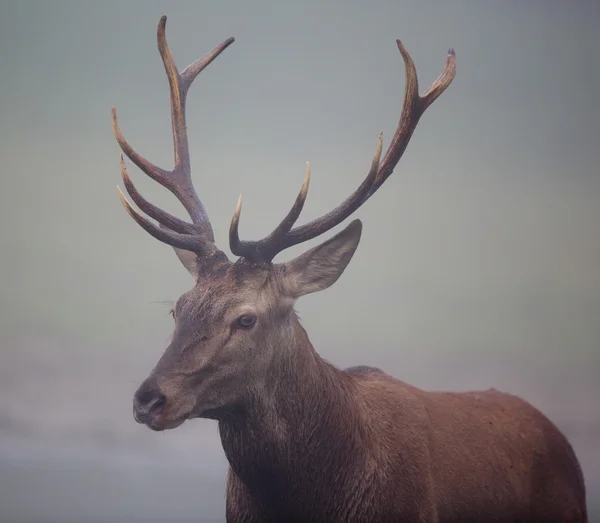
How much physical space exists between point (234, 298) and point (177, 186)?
901mm

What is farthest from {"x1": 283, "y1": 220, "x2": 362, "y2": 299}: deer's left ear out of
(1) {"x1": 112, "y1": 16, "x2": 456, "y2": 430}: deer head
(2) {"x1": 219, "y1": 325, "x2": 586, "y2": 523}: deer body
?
(2) {"x1": 219, "y1": 325, "x2": 586, "y2": 523}: deer body

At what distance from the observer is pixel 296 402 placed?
3.19m

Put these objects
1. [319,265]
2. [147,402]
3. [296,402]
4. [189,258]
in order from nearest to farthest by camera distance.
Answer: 1. [147,402]
2. [296,402]
3. [319,265]
4. [189,258]

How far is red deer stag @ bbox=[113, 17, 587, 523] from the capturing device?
118 inches

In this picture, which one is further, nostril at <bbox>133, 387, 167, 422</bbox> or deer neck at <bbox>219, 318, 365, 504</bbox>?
deer neck at <bbox>219, 318, 365, 504</bbox>

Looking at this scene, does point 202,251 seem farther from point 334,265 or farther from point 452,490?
point 452,490

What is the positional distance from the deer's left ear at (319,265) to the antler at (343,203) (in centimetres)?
8

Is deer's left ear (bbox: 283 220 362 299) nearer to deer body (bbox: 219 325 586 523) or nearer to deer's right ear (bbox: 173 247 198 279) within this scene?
deer body (bbox: 219 325 586 523)

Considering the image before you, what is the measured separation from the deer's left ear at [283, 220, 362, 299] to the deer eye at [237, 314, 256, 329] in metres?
0.26

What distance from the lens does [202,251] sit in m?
3.31

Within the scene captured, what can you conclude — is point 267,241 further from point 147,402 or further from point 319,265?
point 147,402

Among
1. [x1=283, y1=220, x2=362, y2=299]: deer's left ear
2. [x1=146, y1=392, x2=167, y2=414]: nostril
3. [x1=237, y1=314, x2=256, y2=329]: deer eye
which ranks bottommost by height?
[x1=146, y1=392, x2=167, y2=414]: nostril

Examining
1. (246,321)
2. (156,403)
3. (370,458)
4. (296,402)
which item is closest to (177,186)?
(246,321)

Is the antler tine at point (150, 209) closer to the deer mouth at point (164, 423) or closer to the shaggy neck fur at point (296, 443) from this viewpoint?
the shaggy neck fur at point (296, 443)
